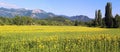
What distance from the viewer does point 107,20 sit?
9850 centimetres

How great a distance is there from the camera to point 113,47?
14586mm

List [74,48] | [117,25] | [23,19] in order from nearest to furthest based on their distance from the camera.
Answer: [74,48], [117,25], [23,19]

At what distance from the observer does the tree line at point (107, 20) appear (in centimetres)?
9514

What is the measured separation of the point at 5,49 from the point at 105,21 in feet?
291

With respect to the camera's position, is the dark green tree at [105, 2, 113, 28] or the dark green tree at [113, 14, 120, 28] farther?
the dark green tree at [105, 2, 113, 28]

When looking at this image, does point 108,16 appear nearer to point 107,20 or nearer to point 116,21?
point 107,20

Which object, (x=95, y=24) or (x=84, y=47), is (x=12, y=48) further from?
(x=95, y=24)

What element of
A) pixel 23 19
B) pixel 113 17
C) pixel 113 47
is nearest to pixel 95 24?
pixel 113 17

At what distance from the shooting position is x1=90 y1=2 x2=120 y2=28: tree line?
95.1 metres

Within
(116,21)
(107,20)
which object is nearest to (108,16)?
(107,20)

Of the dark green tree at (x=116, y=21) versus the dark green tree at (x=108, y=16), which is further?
the dark green tree at (x=108, y=16)

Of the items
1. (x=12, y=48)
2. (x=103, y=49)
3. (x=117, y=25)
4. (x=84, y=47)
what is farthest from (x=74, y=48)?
(x=117, y=25)

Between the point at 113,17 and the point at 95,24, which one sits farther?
the point at 95,24

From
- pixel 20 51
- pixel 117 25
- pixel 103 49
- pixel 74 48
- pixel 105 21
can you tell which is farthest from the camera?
pixel 105 21
